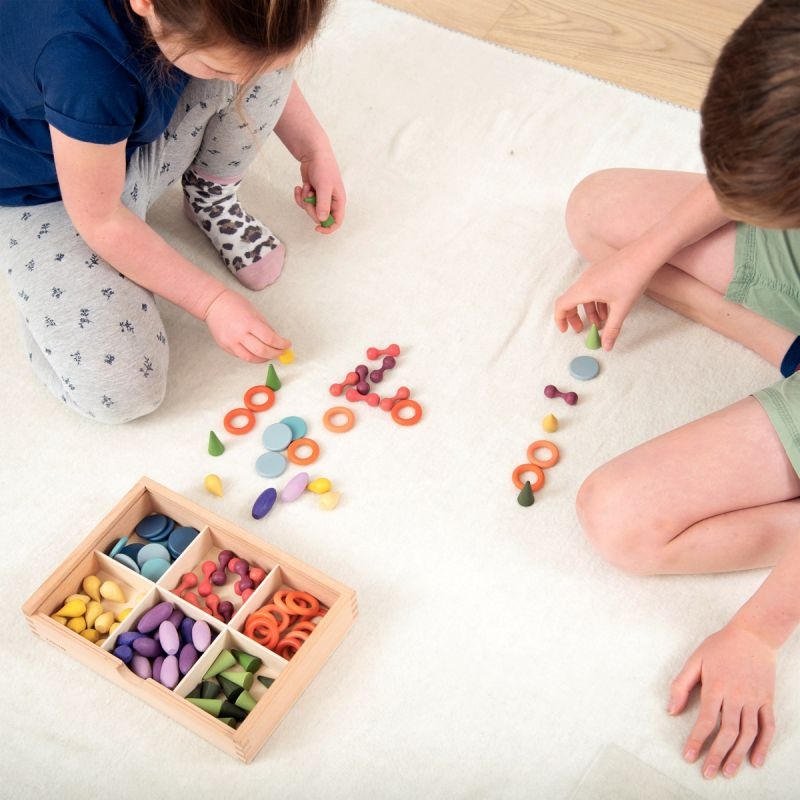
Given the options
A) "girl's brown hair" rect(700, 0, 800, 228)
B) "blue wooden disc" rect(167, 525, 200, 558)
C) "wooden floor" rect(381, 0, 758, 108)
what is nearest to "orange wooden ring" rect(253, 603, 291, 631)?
"blue wooden disc" rect(167, 525, 200, 558)

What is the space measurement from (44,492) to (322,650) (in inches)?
15.1

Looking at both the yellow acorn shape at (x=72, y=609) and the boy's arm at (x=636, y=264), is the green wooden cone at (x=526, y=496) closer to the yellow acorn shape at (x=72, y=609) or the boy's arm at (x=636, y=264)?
the boy's arm at (x=636, y=264)

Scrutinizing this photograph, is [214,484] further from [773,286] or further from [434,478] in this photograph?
[773,286]

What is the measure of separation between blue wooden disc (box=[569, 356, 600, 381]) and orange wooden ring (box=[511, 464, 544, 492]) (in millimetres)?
140

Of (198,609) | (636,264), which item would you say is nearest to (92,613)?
(198,609)

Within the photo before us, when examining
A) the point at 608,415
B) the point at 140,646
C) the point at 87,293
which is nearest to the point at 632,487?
the point at 608,415

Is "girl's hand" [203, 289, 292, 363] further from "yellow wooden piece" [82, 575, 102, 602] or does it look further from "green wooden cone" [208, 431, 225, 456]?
"yellow wooden piece" [82, 575, 102, 602]

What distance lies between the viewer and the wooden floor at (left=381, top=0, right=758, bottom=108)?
161 centimetres

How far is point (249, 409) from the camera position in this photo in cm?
119

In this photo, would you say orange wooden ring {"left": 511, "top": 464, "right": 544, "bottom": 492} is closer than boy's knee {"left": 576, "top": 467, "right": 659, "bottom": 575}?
No

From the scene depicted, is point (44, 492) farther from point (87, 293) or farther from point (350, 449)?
point (350, 449)

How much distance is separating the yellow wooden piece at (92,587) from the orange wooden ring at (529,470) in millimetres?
455

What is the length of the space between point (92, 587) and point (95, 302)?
1.04ft

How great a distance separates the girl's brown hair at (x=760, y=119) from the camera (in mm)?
719
